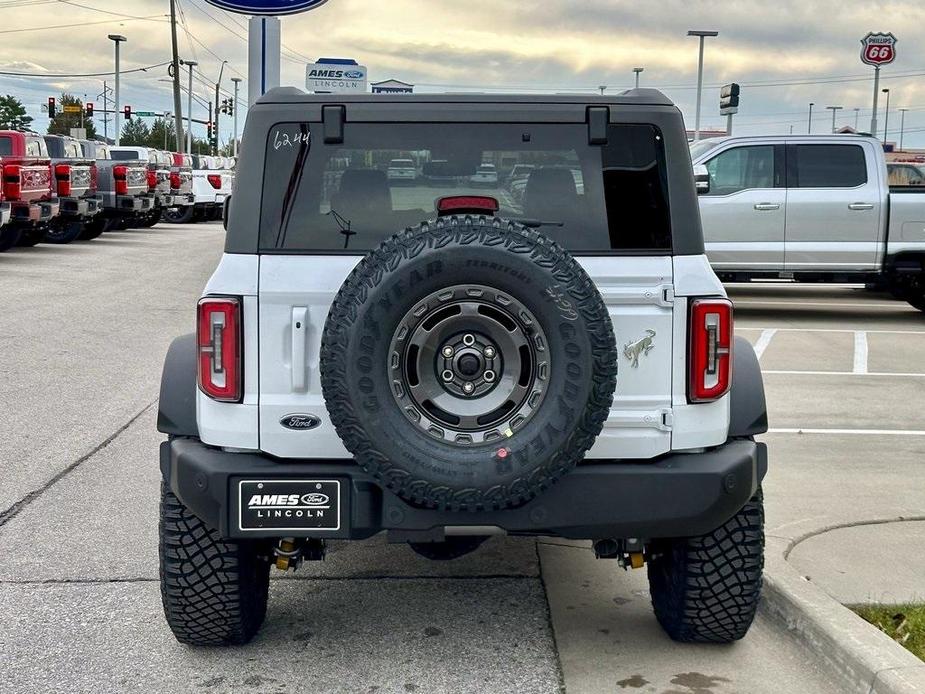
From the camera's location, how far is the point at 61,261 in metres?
21.7

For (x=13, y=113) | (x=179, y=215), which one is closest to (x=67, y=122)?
(x=13, y=113)

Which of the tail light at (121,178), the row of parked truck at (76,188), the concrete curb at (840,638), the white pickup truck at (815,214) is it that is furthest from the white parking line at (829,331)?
the tail light at (121,178)

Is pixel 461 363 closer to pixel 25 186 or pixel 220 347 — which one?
pixel 220 347

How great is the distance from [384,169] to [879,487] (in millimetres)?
3813

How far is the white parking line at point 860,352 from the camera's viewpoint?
11.7 meters

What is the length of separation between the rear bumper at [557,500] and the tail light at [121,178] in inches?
980

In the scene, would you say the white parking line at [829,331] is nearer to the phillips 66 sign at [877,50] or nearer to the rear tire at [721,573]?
the rear tire at [721,573]

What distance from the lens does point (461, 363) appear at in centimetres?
367

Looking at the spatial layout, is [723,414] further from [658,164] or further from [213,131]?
[213,131]

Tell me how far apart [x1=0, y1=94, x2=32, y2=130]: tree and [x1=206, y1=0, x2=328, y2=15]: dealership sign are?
4203 inches

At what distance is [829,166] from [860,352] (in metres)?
3.11

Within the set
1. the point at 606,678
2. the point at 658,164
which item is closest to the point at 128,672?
the point at 606,678

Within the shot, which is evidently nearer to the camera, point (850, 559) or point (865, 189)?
point (850, 559)

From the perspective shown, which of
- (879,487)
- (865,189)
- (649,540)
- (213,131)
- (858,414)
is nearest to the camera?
(649,540)
